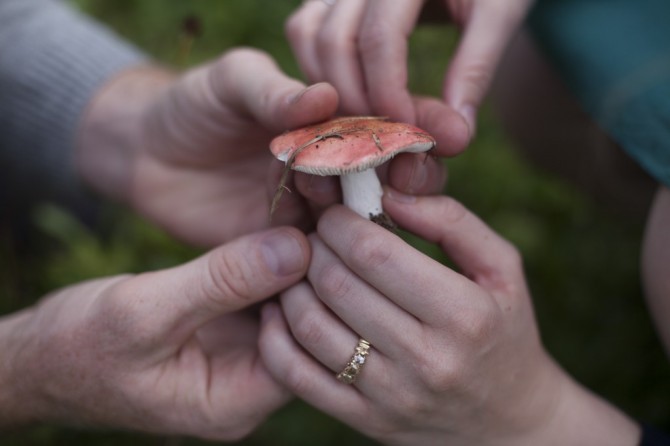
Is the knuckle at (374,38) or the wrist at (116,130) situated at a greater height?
the knuckle at (374,38)

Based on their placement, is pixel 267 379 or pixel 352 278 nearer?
pixel 352 278

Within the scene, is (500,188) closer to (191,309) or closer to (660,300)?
(660,300)

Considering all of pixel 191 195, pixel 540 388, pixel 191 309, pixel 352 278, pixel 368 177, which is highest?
pixel 368 177

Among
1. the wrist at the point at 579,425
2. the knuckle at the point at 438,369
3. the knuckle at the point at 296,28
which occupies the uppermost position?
the knuckle at the point at 296,28

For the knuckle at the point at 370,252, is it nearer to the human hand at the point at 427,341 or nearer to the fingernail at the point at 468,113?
the human hand at the point at 427,341

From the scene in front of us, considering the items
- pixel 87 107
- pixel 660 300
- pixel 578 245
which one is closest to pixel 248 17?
pixel 87 107

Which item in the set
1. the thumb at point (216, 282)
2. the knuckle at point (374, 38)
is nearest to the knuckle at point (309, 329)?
the thumb at point (216, 282)
